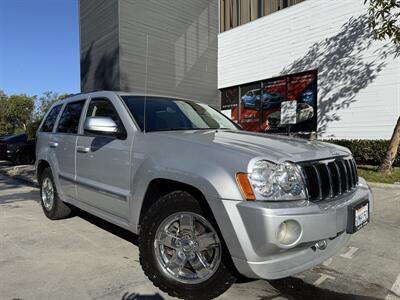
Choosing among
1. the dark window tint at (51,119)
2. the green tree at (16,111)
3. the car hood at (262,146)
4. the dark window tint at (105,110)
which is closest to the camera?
the car hood at (262,146)

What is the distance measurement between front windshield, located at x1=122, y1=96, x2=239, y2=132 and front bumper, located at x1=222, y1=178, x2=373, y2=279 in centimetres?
151

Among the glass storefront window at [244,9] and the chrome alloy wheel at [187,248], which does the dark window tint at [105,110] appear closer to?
the chrome alloy wheel at [187,248]

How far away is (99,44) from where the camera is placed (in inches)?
645

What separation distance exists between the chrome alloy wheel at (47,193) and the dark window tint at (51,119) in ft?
2.46

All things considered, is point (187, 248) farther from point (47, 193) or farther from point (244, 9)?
point (244, 9)

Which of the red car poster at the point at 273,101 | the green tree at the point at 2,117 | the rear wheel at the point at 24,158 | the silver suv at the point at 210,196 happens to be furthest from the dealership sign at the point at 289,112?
the green tree at the point at 2,117

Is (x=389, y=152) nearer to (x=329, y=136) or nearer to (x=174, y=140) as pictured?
(x=329, y=136)

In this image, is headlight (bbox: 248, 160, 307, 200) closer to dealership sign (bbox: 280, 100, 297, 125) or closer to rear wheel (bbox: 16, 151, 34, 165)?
dealership sign (bbox: 280, 100, 297, 125)

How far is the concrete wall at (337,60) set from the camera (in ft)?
40.6

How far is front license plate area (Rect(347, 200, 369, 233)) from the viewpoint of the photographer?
2.95 metres

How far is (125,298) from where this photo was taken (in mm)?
3029

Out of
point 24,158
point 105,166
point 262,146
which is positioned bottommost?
point 24,158

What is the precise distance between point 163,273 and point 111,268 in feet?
2.53

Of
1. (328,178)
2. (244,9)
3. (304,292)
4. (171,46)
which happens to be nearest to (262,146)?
A: (328,178)
